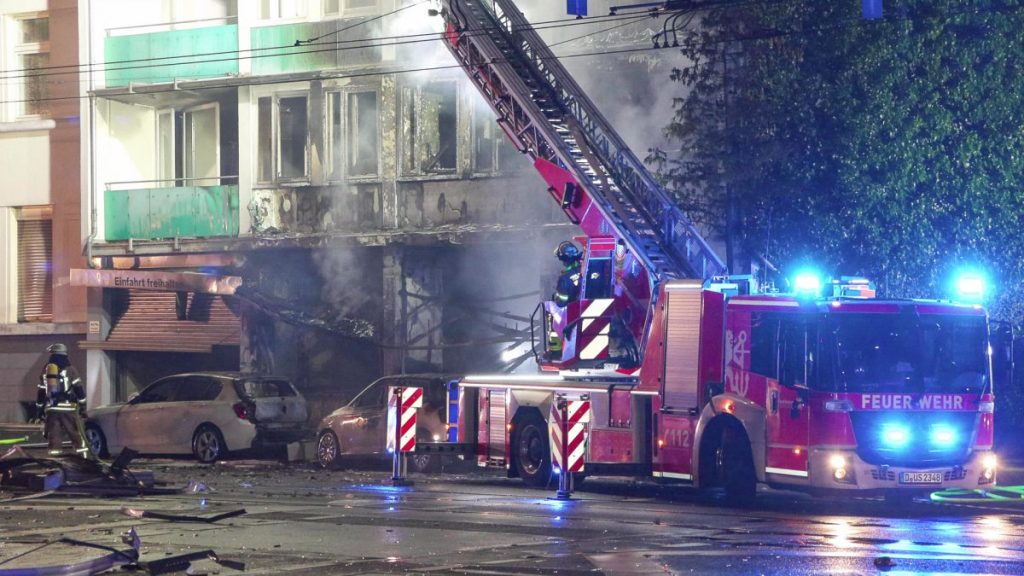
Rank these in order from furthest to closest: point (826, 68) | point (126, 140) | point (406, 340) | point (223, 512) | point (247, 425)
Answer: point (126, 140) → point (406, 340) → point (247, 425) → point (826, 68) → point (223, 512)

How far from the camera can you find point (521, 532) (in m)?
12.4

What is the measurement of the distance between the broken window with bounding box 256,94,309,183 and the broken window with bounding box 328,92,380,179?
762 mm

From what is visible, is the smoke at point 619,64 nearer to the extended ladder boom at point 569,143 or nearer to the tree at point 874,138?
the extended ladder boom at point 569,143

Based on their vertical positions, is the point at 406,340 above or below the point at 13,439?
above

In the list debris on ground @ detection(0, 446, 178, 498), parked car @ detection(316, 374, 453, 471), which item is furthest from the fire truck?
debris on ground @ detection(0, 446, 178, 498)

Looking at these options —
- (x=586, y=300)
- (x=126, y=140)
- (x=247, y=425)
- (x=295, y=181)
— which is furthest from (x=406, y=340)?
(x=586, y=300)

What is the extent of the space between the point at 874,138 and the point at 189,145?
17.5 metres

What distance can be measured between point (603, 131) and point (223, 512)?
784 cm

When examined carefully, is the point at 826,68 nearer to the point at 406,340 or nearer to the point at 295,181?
the point at 406,340

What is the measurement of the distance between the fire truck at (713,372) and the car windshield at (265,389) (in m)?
4.49

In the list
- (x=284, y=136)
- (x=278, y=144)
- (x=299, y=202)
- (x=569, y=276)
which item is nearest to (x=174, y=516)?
(x=569, y=276)

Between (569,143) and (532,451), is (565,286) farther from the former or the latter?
(569,143)

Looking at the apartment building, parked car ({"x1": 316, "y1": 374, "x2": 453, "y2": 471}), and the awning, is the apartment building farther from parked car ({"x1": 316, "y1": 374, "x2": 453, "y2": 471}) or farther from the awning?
parked car ({"x1": 316, "y1": 374, "x2": 453, "y2": 471})

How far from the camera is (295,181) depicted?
29516mm
